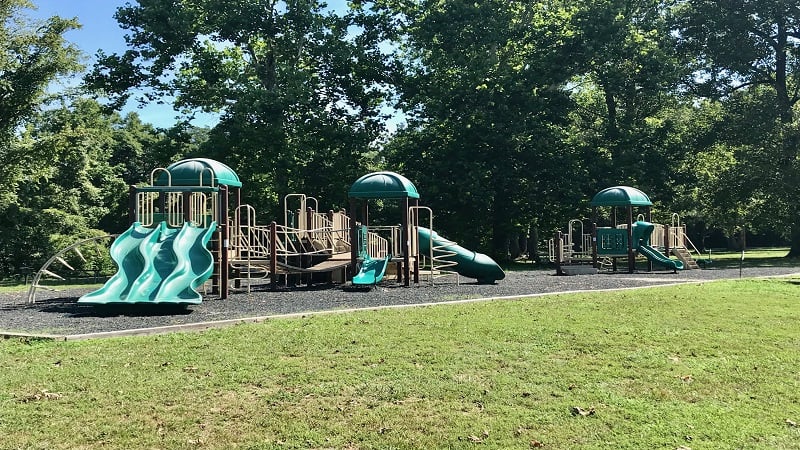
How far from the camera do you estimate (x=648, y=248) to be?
2417 cm

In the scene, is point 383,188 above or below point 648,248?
above

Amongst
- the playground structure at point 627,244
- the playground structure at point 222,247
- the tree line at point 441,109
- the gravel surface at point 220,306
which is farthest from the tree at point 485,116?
the gravel surface at point 220,306

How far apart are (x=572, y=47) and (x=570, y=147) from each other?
17.9ft

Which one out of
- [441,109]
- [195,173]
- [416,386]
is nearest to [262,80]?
[441,109]

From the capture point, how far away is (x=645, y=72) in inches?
1345

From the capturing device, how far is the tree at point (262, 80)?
99.0 ft

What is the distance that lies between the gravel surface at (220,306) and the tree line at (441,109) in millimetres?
14461

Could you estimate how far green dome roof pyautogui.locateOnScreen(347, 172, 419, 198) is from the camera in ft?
58.4

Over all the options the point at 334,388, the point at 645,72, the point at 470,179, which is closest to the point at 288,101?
the point at 470,179

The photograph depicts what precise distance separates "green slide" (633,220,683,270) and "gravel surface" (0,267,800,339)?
5.75 metres

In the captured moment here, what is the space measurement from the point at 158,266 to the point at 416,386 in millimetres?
8813

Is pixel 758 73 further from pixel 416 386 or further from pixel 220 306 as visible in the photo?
pixel 416 386

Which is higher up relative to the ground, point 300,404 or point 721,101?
point 721,101

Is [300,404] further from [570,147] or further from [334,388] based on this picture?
[570,147]
